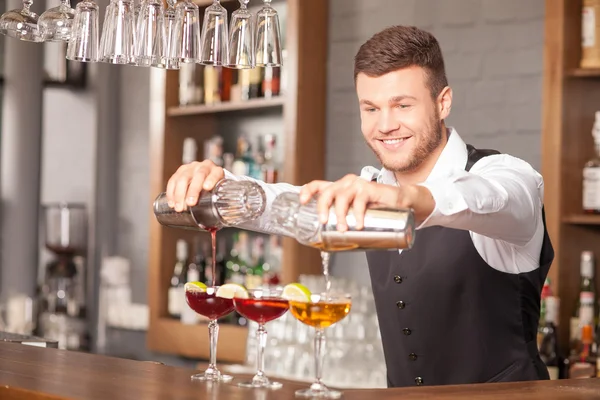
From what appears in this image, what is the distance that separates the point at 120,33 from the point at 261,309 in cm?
74

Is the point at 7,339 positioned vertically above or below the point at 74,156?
below

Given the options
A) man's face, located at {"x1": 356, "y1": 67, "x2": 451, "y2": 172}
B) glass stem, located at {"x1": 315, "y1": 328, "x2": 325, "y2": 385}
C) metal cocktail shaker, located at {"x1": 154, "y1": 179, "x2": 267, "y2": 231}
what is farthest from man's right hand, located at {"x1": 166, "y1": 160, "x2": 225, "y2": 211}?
man's face, located at {"x1": 356, "y1": 67, "x2": 451, "y2": 172}

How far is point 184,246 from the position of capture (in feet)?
13.4

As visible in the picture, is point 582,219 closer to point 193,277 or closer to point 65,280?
point 193,277

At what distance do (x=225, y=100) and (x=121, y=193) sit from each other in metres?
1.14

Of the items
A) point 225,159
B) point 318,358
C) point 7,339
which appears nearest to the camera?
point 318,358

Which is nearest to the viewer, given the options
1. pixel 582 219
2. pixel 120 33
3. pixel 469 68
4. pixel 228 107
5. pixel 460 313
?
pixel 120 33

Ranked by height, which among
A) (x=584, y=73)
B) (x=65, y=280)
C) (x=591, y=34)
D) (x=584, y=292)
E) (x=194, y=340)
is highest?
(x=591, y=34)

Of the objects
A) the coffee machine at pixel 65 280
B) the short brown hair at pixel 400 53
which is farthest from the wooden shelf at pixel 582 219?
the coffee machine at pixel 65 280

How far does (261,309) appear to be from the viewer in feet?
5.14

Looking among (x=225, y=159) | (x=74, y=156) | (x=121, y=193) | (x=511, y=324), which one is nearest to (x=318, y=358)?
(x=511, y=324)

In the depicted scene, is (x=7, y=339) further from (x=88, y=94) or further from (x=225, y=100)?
(x=88, y=94)

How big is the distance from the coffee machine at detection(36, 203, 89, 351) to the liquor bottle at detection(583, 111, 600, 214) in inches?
111

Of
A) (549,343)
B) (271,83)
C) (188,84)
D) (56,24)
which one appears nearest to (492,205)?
(56,24)
